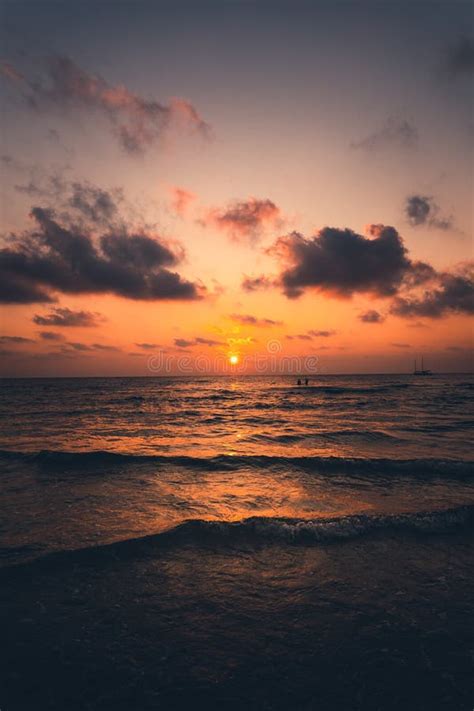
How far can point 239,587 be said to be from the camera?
Result: 585 centimetres

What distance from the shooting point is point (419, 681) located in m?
4.12

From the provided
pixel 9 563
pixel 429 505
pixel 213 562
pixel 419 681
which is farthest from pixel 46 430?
pixel 419 681

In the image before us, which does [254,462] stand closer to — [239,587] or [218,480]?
[218,480]

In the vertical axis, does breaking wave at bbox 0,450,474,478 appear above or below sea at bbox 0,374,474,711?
below

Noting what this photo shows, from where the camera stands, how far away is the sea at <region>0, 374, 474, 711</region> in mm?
4074

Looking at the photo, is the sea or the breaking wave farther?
the breaking wave

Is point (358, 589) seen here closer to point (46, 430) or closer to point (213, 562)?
point (213, 562)

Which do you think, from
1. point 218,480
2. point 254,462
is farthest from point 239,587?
point 254,462

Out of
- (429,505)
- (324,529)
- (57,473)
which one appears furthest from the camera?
(57,473)

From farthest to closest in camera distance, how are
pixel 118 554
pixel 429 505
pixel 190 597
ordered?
pixel 429 505 → pixel 118 554 → pixel 190 597

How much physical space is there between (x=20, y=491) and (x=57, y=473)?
2108 mm

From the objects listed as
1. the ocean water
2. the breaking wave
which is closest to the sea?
the ocean water

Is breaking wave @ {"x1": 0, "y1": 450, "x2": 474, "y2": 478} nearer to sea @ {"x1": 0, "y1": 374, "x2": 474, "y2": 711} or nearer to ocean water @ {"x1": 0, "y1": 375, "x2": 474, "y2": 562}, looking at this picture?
ocean water @ {"x1": 0, "y1": 375, "x2": 474, "y2": 562}

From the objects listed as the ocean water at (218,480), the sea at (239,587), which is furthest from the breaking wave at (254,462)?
the sea at (239,587)
